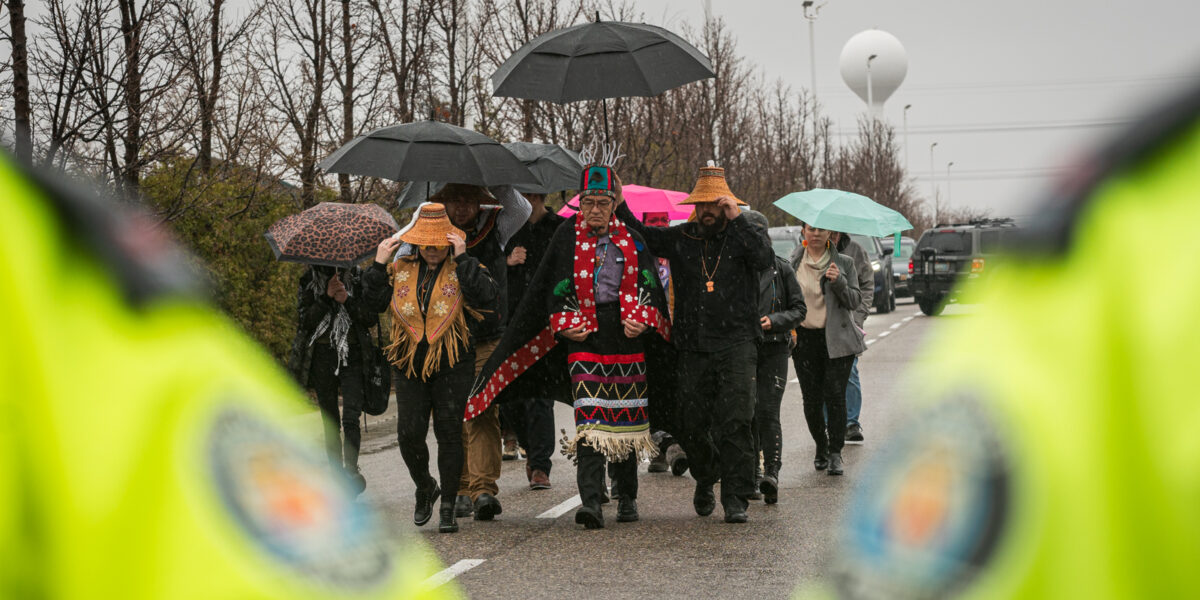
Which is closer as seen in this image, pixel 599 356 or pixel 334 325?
pixel 599 356

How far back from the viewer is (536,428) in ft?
30.2

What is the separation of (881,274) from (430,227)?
84.8ft

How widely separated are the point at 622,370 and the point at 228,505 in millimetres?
6732

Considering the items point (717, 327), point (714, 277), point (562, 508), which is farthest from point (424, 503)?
point (714, 277)

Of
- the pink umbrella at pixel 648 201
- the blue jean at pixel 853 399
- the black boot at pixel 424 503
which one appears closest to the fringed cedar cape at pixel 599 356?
the black boot at pixel 424 503

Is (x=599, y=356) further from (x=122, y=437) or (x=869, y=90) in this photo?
(x=869, y=90)

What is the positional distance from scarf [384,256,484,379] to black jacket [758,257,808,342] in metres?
2.17

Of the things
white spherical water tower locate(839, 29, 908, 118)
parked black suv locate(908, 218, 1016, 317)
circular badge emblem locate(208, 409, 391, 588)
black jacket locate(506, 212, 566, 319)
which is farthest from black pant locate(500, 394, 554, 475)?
white spherical water tower locate(839, 29, 908, 118)

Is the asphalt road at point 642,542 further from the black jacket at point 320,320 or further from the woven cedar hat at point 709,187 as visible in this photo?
the woven cedar hat at point 709,187

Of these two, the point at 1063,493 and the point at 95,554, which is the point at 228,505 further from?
the point at 1063,493

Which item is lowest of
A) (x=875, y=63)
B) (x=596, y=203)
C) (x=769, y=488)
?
(x=769, y=488)

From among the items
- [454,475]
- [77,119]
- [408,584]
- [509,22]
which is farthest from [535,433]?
[509,22]

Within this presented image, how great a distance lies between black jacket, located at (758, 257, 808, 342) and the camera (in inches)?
343

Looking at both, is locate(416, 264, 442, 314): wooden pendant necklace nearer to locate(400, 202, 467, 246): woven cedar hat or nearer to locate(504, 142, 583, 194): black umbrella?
locate(400, 202, 467, 246): woven cedar hat
